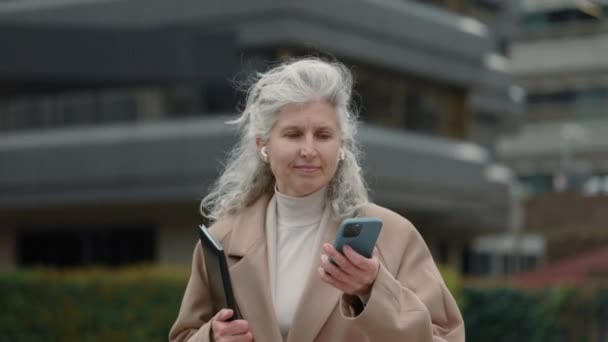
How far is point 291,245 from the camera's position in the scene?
443 centimetres

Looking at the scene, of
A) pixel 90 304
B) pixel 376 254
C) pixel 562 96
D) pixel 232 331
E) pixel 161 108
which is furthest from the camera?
pixel 562 96

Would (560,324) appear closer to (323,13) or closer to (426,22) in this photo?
(323,13)

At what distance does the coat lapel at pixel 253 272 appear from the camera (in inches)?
167

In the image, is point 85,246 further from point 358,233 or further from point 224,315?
point 358,233

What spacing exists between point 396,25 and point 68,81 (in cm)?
753

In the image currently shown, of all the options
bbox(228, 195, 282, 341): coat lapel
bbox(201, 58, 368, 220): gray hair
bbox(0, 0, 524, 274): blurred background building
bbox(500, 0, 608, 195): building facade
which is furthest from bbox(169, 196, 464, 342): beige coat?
bbox(500, 0, 608, 195): building facade

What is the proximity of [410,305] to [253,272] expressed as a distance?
0.51 m

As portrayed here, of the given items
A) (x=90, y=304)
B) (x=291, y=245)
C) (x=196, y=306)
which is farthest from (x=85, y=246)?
(x=291, y=245)

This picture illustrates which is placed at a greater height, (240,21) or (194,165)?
(240,21)

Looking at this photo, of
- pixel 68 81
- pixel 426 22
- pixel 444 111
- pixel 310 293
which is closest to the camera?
pixel 310 293

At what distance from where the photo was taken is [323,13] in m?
31.0

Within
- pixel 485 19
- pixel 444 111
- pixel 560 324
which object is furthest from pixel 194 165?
pixel 485 19

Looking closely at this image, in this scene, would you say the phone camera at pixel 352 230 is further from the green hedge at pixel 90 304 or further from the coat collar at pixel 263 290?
the green hedge at pixel 90 304

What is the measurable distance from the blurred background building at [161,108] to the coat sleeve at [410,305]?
24.5m
